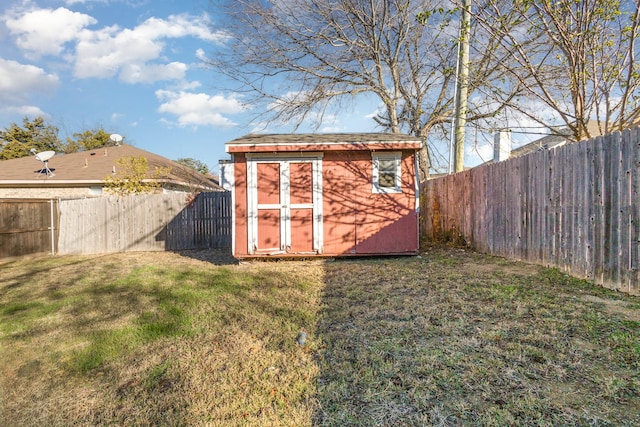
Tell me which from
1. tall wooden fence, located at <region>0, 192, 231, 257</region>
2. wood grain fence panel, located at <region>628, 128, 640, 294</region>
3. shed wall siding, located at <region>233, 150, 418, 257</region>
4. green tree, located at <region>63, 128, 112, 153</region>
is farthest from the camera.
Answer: green tree, located at <region>63, 128, 112, 153</region>

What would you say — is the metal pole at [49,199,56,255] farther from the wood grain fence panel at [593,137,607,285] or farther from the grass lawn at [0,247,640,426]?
the wood grain fence panel at [593,137,607,285]

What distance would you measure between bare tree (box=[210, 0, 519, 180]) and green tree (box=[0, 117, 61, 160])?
20.7 meters

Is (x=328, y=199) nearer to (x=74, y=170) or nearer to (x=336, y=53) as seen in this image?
(x=336, y=53)

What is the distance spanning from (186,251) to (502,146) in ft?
31.5

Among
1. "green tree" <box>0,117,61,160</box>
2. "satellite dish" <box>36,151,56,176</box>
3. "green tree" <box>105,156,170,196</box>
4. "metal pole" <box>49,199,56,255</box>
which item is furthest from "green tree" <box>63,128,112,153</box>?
"metal pole" <box>49,199,56,255</box>

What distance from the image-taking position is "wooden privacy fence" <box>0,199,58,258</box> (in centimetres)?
826

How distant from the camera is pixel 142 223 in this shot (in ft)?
32.8

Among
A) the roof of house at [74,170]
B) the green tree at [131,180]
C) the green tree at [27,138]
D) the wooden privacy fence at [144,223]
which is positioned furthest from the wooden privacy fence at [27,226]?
the green tree at [27,138]

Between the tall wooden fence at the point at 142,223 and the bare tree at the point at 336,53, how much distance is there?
4.72 m

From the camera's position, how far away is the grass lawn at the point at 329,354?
1.87 meters

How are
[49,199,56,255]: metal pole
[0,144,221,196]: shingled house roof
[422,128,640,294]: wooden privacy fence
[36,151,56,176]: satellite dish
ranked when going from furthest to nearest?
[36,151,56,176]: satellite dish → [0,144,221,196]: shingled house roof → [49,199,56,255]: metal pole → [422,128,640,294]: wooden privacy fence

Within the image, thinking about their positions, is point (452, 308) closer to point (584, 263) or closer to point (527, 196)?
point (584, 263)

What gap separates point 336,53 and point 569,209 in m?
9.82

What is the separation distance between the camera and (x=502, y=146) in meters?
8.98
